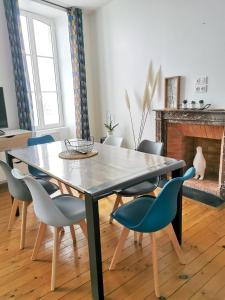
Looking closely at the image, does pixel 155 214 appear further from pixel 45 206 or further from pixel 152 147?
pixel 152 147

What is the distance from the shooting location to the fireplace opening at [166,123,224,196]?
2.98 metres

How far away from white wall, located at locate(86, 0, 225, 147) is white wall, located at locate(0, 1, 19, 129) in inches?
60.1

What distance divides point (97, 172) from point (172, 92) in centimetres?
212

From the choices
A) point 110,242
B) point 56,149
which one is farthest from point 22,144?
point 110,242

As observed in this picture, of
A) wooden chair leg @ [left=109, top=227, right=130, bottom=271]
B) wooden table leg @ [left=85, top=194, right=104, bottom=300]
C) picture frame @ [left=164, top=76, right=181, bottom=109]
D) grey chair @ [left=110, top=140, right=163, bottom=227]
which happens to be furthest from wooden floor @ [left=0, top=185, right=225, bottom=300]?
picture frame @ [left=164, top=76, right=181, bottom=109]

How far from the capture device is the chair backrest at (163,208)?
1.35m

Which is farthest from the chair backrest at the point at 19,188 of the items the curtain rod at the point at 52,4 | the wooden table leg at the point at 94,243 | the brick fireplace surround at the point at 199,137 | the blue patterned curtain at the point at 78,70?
the curtain rod at the point at 52,4

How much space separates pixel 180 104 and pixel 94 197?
2.36m

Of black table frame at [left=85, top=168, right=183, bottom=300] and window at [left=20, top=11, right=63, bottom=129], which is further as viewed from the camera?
window at [left=20, top=11, right=63, bottom=129]

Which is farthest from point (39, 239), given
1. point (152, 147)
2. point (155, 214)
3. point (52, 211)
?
point (152, 147)

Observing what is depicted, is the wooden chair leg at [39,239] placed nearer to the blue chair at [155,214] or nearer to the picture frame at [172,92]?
the blue chair at [155,214]

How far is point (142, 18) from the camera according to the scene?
3.43m

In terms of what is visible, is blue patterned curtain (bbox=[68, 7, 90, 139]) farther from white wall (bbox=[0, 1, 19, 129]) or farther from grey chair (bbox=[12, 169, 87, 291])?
grey chair (bbox=[12, 169, 87, 291])

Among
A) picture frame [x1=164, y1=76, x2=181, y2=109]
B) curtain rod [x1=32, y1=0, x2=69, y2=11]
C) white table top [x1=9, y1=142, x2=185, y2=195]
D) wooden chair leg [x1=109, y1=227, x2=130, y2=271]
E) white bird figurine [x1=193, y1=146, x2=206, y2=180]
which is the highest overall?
curtain rod [x1=32, y1=0, x2=69, y2=11]
